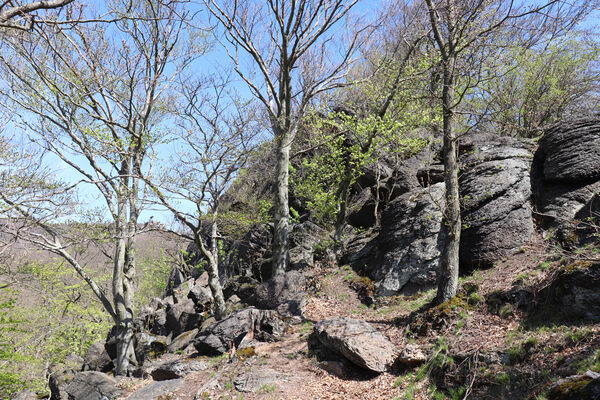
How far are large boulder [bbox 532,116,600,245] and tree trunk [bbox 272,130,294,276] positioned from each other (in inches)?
353

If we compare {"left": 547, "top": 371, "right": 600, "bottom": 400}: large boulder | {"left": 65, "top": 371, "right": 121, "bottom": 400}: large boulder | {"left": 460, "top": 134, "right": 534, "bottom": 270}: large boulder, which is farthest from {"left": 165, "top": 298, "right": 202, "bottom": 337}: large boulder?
{"left": 547, "top": 371, "right": 600, "bottom": 400}: large boulder

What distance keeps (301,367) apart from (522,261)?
631 cm

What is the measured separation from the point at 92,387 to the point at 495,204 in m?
13.3

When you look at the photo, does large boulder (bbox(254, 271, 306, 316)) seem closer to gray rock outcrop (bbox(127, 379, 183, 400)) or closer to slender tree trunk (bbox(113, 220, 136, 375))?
gray rock outcrop (bbox(127, 379, 183, 400))

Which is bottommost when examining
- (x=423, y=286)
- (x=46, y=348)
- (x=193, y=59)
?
(x=46, y=348)

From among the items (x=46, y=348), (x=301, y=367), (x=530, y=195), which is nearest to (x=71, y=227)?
(x=301, y=367)

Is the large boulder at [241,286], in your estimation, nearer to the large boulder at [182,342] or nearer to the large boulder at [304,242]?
the large boulder at [304,242]

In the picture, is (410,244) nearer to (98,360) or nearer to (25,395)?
(98,360)

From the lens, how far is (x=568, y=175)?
1050 centimetres

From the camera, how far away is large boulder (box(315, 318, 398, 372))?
27.6 ft

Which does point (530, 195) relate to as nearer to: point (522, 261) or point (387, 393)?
point (522, 261)

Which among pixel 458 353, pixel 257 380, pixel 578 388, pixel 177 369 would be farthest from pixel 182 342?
pixel 578 388

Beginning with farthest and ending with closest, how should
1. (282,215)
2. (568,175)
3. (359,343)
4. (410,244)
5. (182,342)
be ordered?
(282,215) < (182,342) < (410,244) < (568,175) < (359,343)

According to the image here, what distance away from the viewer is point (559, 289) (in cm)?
741
